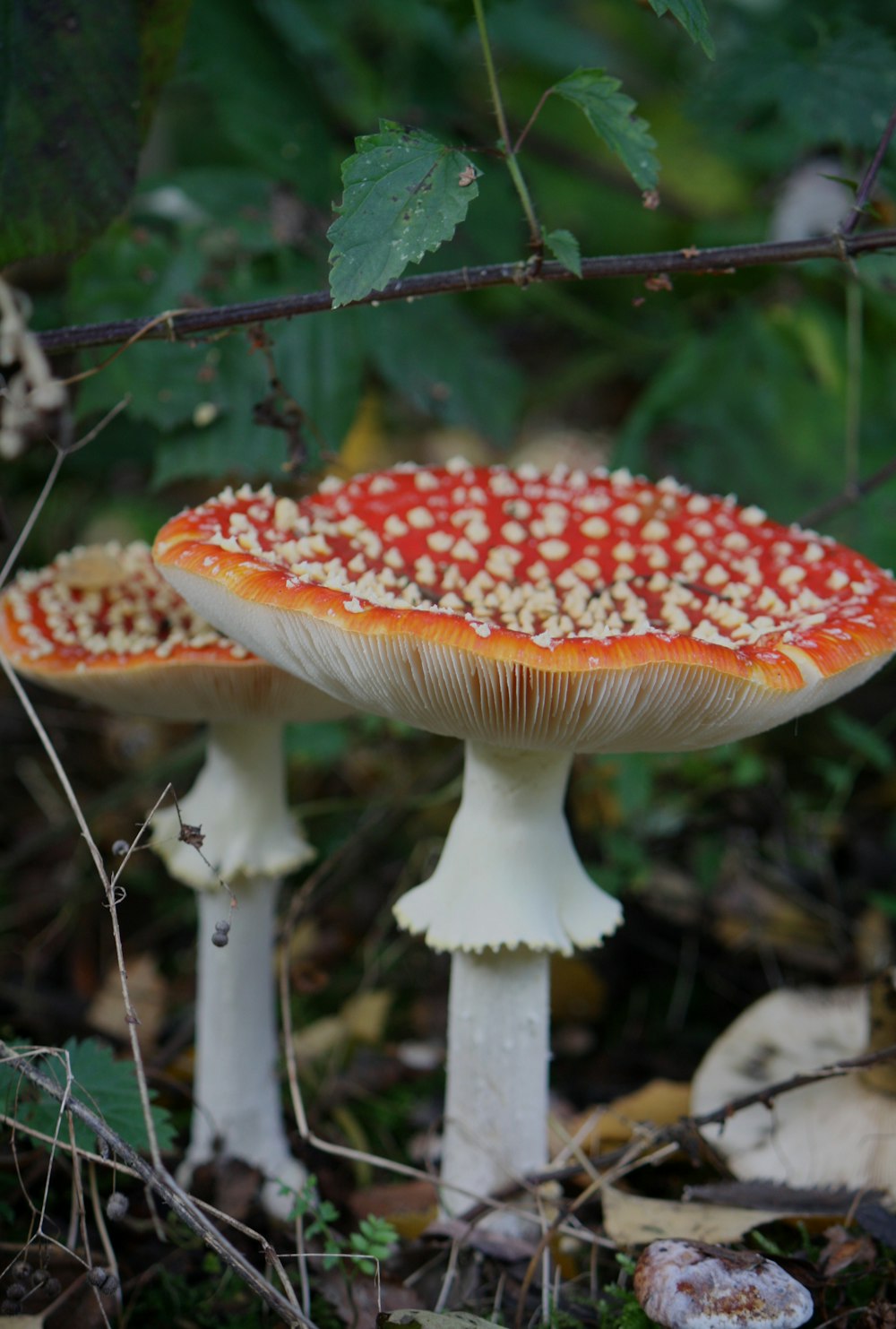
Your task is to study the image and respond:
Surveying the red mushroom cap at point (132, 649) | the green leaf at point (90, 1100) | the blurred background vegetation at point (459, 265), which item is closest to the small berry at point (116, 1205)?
the green leaf at point (90, 1100)

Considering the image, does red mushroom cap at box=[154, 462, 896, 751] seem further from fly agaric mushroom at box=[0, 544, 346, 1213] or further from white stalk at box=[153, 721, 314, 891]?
white stalk at box=[153, 721, 314, 891]

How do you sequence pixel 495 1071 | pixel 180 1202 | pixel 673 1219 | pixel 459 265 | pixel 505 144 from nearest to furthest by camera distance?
pixel 180 1202, pixel 505 144, pixel 673 1219, pixel 495 1071, pixel 459 265

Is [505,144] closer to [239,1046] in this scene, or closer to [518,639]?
[518,639]

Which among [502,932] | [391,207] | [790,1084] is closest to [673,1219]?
[790,1084]

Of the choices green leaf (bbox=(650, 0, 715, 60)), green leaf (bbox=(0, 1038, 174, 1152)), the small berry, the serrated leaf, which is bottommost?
the serrated leaf

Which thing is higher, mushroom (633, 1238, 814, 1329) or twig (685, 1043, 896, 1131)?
twig (685, 1043, 896, 1131)

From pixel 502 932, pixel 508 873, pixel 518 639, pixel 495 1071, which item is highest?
pixel 518 639

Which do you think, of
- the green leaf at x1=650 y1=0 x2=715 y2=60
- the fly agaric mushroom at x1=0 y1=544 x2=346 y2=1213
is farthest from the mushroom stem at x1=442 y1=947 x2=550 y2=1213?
the green leaf at x1=650 y1=0 x2=715 y2=60
